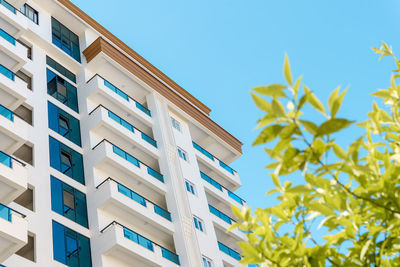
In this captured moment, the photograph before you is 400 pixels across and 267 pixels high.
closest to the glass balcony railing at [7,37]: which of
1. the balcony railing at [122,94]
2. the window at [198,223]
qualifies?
the balcony railing at [122,94]

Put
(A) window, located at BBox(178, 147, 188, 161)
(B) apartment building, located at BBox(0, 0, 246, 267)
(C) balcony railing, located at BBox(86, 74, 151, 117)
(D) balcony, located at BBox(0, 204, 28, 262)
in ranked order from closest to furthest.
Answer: (D) balcony, located at BBox(0, 204, 28, 262)
(B) apartment building, located at BBox(0, 0, 246, 267)
(C) balcony railing, located at BBox(86, 74, 151, 117)
(A) window, located at BBox(178, 147, 188, 161)

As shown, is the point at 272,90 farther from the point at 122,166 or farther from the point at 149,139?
the point at 149,139

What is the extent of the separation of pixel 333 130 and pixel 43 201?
61.3 feet

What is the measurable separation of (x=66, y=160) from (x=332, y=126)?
71.0ft

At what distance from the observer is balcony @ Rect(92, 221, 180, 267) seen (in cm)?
2158

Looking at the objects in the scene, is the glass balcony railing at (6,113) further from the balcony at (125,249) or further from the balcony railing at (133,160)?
the balcony at (125,249)

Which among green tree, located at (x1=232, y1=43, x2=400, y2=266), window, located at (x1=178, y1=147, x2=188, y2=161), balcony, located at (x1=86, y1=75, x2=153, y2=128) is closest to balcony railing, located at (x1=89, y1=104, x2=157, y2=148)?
balcony, located at (x1=86, y1=75, x2=153, y2=128)

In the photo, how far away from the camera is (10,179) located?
17906 millimetres

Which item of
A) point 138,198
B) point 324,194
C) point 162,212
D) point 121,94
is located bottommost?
point 324,194

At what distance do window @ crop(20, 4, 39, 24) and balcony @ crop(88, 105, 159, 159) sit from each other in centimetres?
686

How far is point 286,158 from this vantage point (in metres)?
3.99

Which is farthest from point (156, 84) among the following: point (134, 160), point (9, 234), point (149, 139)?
point (9, 234)

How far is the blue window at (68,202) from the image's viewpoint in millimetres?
21578

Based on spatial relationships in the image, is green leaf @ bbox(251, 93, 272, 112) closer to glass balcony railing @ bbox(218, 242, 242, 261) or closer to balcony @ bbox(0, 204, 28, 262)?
balcony @ bbox(0, 204, 28, 262)
